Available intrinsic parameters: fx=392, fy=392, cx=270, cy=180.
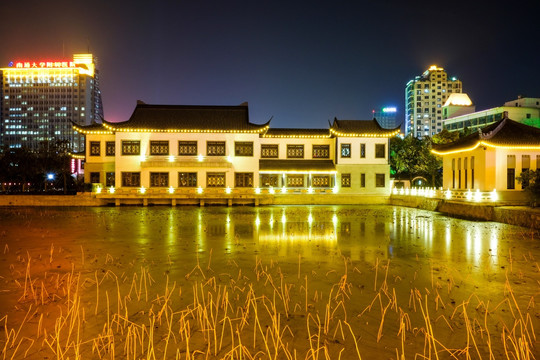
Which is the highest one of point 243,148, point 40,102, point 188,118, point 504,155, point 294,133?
point 40,102

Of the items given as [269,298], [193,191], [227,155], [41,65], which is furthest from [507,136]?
[41,65]

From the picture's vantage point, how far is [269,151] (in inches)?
1314

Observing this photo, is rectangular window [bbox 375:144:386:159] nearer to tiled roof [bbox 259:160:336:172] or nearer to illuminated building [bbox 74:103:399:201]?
illuminated building [bbox 74:103:399:201]

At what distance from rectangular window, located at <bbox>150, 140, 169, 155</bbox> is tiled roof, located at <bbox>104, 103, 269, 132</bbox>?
3.63ft

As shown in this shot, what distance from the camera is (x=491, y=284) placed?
7.43m

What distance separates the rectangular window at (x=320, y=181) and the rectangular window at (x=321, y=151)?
6.35 feet

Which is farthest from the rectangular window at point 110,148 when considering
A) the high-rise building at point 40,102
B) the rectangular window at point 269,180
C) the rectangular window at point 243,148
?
the high-rise building at point 40,102

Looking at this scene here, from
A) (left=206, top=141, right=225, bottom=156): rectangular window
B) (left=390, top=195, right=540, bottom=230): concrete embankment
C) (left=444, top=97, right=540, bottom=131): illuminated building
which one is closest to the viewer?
(left=390, top=195, right=540, bottom=230): concrete embankment

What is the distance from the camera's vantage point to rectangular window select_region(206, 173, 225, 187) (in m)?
30.9

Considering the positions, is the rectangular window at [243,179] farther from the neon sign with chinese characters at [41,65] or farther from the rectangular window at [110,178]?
the neon sign with chinese characters at [41,65]

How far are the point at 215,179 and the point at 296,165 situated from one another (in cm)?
671

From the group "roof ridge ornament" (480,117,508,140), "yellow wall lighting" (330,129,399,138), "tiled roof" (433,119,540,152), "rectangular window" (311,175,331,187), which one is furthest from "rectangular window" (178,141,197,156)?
"roof ridge ornament" (480,117,508,140)

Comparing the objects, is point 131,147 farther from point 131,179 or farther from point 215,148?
point 215,148

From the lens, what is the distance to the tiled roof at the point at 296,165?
3158cm
